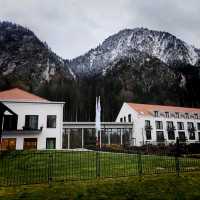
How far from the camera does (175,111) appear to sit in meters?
55.8

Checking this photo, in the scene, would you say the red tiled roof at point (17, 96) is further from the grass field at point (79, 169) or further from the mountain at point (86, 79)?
the mountain at point (86, 79)

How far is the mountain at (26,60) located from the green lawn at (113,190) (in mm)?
81280

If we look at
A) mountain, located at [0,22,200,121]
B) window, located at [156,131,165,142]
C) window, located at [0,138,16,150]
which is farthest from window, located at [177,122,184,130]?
window, located at [0,138,16,150]

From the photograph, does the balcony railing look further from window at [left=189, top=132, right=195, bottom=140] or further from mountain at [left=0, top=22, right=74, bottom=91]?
mountain at [left=0, top=22, right=74, bottom=91]

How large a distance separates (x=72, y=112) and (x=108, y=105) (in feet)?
41.8

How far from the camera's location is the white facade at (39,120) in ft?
117

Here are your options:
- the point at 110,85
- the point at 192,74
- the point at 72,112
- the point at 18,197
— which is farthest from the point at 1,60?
the point at 18,197

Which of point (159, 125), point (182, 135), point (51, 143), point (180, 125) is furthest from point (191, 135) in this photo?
point (51, 143)

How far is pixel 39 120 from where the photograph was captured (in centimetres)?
3644

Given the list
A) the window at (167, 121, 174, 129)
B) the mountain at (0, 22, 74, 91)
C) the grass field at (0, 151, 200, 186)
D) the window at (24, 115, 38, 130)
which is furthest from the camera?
the mountain at (0, 22, 74, 91)

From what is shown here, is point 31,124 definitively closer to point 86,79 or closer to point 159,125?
point 159,125

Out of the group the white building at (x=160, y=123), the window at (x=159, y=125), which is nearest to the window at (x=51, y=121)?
the white building at (x=160, y=123)

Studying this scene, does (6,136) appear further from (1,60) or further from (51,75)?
(1,60)

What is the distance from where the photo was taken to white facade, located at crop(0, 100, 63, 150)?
35.5 meters
